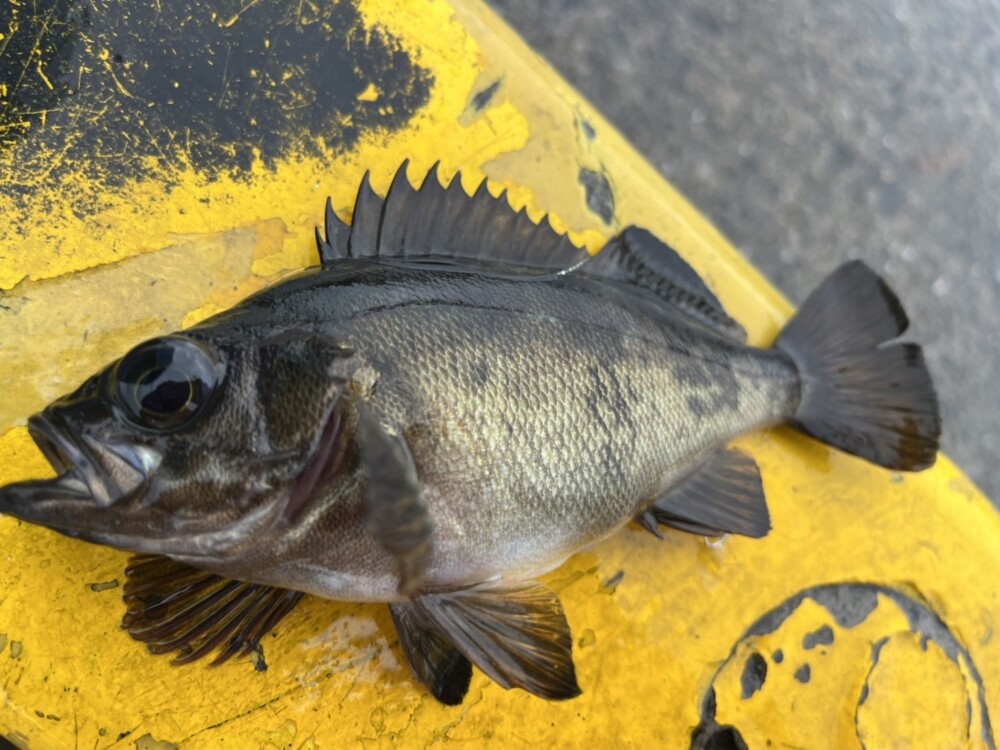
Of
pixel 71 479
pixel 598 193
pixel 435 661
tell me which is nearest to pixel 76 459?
pixel 71 479

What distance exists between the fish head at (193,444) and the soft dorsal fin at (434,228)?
0.86 ft

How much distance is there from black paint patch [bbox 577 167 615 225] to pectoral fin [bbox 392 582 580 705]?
2.96ft

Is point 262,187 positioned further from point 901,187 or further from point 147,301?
point 901,187

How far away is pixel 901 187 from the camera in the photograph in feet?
9.67

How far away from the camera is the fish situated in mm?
978

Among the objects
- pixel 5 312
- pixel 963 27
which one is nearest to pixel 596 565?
pixel 5 312

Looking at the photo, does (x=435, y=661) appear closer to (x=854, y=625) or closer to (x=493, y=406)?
(x=493, y=406)

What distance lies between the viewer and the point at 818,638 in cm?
166

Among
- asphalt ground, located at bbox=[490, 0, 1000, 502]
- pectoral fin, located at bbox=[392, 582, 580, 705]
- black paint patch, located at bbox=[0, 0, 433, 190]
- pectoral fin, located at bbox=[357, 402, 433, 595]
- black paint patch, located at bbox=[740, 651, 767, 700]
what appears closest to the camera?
pectoral fin, located at bbox=[357, 402, 433, 595]

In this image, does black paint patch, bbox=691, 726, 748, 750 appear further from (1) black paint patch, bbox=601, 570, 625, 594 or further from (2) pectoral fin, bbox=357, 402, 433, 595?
(2) pectoral fin, bbox=357, 402, 433, 595

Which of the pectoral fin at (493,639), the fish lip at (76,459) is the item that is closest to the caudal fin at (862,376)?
the pectoral fin at (493,639)

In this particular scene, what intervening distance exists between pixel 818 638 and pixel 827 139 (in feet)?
6.89

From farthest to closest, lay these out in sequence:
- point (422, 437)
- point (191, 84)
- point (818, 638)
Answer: point (818, 638) → point (191, 84) → point (422, 437)

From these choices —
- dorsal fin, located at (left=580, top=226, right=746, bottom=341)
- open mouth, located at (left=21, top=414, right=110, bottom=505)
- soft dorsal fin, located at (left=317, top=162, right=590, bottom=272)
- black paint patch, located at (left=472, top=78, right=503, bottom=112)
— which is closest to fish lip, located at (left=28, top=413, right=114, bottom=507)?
open mouth, located at (left=21, top=414, right=110, bottom=505)
